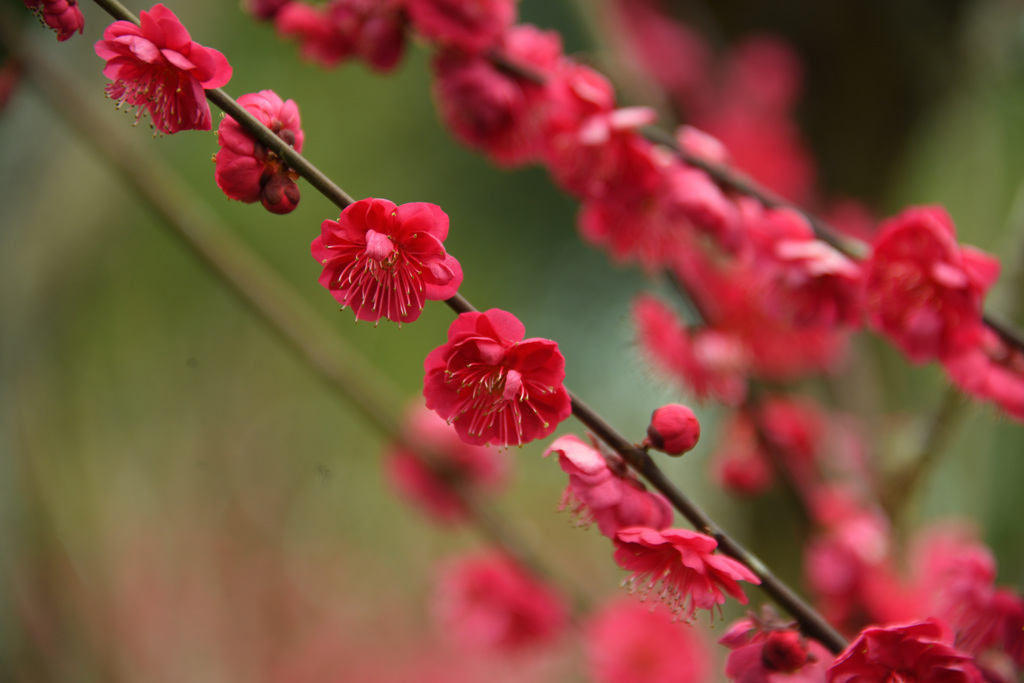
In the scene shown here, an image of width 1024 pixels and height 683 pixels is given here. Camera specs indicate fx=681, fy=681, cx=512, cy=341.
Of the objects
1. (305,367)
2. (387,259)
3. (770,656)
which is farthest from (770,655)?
(305,367)

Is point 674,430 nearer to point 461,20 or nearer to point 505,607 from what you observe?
point 461,20

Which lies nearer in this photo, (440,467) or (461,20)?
(461,20)

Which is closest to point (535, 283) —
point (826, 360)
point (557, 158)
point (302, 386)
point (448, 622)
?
point (302, 386)

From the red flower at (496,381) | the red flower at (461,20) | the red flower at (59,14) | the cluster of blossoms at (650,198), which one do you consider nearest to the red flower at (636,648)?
the cluster of blossoms at (650,198)

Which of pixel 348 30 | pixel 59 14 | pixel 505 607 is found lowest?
pixel 505 607

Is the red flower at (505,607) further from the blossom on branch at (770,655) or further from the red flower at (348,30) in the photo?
the red flower at (348,30)

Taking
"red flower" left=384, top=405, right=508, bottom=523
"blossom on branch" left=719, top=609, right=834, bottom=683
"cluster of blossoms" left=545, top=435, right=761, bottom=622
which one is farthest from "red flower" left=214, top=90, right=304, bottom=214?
"red flower" left=384, top=405, right=508, bottom=523

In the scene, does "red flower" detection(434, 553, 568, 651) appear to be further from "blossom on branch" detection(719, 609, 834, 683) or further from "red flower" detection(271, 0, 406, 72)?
"red flower" detection(271, 0, 406, 72)

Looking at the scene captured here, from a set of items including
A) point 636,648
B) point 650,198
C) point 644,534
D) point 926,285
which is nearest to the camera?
point 644,534
